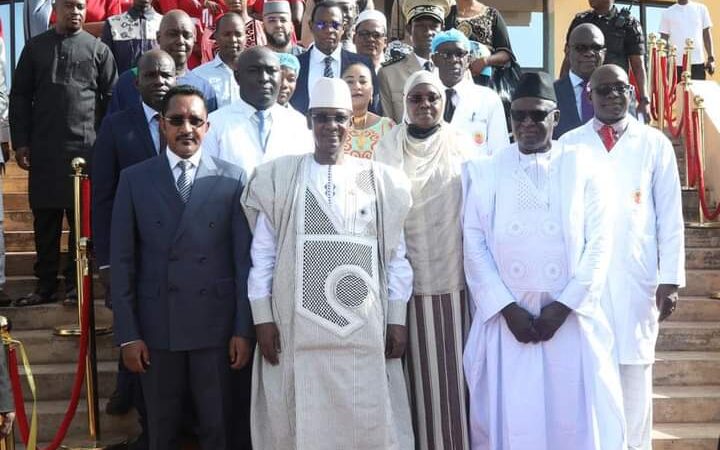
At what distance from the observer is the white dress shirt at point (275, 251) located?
4855 mm

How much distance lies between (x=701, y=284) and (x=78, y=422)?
4746 millimetres

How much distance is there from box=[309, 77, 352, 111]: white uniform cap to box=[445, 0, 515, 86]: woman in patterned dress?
255 cm

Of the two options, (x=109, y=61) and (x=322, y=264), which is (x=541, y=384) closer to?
(x=322, y=264)

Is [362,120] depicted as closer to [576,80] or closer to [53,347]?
[576,80]

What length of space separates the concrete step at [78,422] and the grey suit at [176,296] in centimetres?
135

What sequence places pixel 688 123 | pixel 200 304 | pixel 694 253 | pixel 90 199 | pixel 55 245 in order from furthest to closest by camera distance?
pixel 688 123, pixel 694 253, pixel 55 245, pixel 90 199, pixel 200 304

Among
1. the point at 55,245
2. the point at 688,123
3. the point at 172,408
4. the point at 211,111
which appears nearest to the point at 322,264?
the point at 172,408

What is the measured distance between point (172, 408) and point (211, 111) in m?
Result: 2.02

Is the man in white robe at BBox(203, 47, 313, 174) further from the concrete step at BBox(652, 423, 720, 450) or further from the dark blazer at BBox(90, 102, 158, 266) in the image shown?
the concrete step at BBox(652, 423, 720, 450)

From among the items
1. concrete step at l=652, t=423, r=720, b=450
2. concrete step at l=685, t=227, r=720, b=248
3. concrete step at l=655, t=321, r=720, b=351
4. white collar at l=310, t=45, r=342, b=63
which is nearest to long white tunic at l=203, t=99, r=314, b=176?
white collar at l=310, t=45, r=342, b=63

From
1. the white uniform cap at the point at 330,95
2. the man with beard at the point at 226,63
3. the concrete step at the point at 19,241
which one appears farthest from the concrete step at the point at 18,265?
the white uniform cap at the point at 330,95

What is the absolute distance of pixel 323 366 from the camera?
480 cm

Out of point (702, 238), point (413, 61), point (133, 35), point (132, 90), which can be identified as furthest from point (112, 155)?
point (702, 238)

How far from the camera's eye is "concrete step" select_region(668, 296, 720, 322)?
24.5 feet
